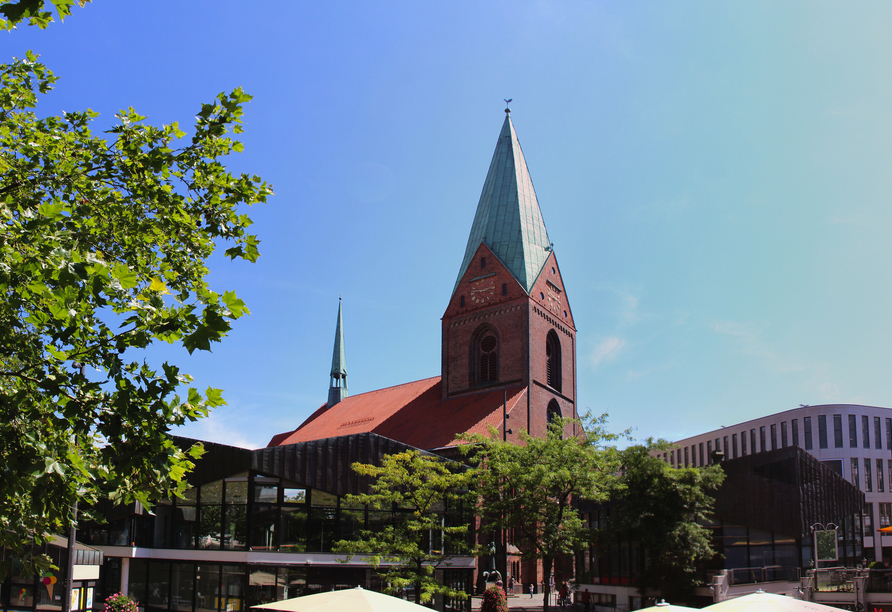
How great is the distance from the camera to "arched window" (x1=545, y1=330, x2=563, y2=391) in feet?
165

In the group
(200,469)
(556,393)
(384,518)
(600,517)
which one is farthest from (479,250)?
(200,469)

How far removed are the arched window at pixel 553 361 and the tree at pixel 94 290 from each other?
137 feet

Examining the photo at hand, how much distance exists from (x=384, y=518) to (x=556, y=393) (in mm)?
23336

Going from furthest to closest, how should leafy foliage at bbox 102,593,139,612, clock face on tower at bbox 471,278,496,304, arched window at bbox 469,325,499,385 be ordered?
clock face on tower at bbox 471,278,496,304 → arched window at bbox 469,325,499,385 → leafy foliage at bbox 102,593,139,612

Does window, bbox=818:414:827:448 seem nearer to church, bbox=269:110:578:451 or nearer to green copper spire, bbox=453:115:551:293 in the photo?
church, bbox=269:110:578:451

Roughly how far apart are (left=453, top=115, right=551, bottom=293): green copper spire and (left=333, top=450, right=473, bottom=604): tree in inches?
992

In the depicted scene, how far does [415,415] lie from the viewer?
→ 5153 cm

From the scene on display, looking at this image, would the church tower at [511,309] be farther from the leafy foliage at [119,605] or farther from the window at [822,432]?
the window at [822,432]

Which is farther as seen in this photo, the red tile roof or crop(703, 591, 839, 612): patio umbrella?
the red tile roof

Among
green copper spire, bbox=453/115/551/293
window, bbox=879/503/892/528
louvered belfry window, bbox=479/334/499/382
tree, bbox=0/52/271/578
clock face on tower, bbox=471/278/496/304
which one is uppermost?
green copper spire, bbox=453/115/551/293

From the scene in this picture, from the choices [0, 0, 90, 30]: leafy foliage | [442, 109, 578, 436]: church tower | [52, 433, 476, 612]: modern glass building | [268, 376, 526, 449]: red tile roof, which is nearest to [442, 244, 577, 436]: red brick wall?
[442, 109, 578, 436]: church tower

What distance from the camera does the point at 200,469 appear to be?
84.7 feet

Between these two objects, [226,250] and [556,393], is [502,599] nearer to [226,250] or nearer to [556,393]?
[226,250]

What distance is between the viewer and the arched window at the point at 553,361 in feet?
165
